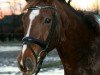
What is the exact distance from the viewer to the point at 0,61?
13367mm

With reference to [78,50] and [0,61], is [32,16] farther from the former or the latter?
[0,61]

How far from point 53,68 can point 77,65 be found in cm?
627

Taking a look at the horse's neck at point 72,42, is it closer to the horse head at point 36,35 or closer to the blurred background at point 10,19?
the horse head at point 36,35

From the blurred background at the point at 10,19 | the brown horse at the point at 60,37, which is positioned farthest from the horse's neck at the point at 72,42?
the blurred background at the point at 10,19

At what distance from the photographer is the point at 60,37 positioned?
443 cm

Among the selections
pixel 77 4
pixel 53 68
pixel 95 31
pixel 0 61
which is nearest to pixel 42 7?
pixel 95 31

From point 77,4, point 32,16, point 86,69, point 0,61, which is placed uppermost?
point 32,16

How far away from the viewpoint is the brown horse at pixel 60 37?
4117mm

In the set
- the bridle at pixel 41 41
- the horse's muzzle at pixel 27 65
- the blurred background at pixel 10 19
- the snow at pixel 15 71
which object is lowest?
the blurred background at pixel 10 19

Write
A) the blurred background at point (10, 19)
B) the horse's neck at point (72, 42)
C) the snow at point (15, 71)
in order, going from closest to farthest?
the horse's neck at point (72, 42) → the snow at point (15, 71) → the blurred background at point (10, 19)

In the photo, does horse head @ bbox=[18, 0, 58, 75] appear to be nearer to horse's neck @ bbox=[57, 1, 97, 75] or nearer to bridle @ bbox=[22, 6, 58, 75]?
bridle @ bbox=[22, 6, 58, 75]

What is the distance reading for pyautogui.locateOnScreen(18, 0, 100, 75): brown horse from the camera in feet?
13.5

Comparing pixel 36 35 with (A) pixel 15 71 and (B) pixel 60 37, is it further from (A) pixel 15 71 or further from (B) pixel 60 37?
(A) pixel 15 71

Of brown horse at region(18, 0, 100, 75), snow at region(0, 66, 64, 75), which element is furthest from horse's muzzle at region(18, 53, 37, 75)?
snow at region(0, 66, 64, 75)
